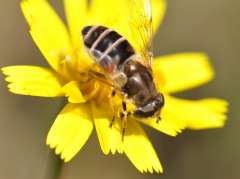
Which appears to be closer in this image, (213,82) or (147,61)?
(147,61)

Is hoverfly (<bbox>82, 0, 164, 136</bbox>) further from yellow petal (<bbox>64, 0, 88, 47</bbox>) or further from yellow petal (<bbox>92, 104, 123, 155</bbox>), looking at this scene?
yellow petal (<bbox>64, 0, 88, 47</bbox>)

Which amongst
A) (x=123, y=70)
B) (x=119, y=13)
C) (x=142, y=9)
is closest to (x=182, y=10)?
A: (x=119, y=13)

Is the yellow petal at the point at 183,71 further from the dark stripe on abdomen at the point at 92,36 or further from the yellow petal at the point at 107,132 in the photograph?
the dark stripe on abdomen at the point at 92,36

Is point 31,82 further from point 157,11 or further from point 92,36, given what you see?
point 157,11

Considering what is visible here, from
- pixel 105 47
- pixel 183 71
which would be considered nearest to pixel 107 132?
pixel 105 47

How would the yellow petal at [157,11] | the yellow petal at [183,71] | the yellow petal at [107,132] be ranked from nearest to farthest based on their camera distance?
the yellow petal at [107,132]
the yellow petal at [183,71]
the yellow petal at [157,11]

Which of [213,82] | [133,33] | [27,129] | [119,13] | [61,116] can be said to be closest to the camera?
[61,116]

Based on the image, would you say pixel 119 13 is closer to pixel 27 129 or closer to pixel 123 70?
pixel 123 70

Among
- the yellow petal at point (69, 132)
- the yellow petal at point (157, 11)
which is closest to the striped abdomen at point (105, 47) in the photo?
the yellow petal at point (69, 132)
